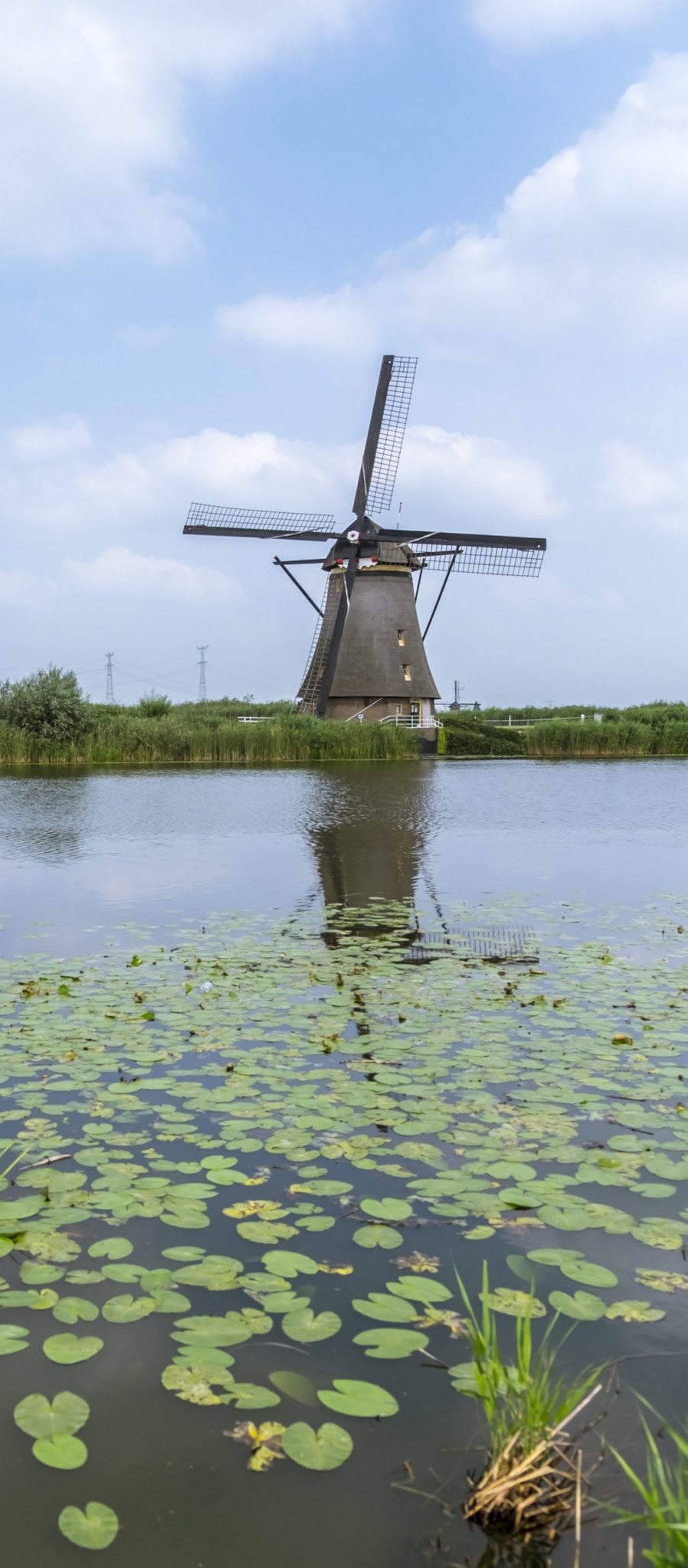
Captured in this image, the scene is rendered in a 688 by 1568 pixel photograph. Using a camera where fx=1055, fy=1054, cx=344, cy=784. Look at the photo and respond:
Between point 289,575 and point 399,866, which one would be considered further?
point 289,575

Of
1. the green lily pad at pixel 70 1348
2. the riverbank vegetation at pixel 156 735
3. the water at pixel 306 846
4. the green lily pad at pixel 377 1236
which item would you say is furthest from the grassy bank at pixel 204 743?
the green lily pad at pixel 70 1348

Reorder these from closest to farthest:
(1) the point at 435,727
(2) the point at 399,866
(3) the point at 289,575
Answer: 1. (2) the point at 399,866
2. (3) the point at 289,575
3. (1) the point at 435,727

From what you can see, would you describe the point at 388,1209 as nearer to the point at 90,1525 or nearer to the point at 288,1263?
the point at 288,1263

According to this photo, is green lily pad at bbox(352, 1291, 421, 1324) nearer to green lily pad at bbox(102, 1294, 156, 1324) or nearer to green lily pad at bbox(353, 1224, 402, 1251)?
green lily pad at bbox(353, 1224, 402, 1251)

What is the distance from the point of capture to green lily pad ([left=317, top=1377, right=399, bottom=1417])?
2.05 m

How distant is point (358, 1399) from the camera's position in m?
2.09

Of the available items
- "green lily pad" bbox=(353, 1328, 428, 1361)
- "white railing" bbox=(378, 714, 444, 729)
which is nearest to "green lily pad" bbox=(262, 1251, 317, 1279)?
"green lily pad" bbox=(353, 1328, 428, 1361)

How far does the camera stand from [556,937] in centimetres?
698

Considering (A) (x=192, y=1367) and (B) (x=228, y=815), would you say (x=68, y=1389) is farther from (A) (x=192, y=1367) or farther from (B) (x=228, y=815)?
(B) (x=228, y=815)

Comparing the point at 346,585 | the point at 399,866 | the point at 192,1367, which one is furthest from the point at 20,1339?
the point at 346,585

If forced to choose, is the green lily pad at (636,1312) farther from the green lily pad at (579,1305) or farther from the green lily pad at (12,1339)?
the green lily pad at (12,1339)

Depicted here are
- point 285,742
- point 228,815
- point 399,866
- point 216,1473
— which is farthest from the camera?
point 285,742

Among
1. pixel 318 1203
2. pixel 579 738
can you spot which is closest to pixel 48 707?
pixel 579 738

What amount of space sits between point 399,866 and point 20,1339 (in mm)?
8315
